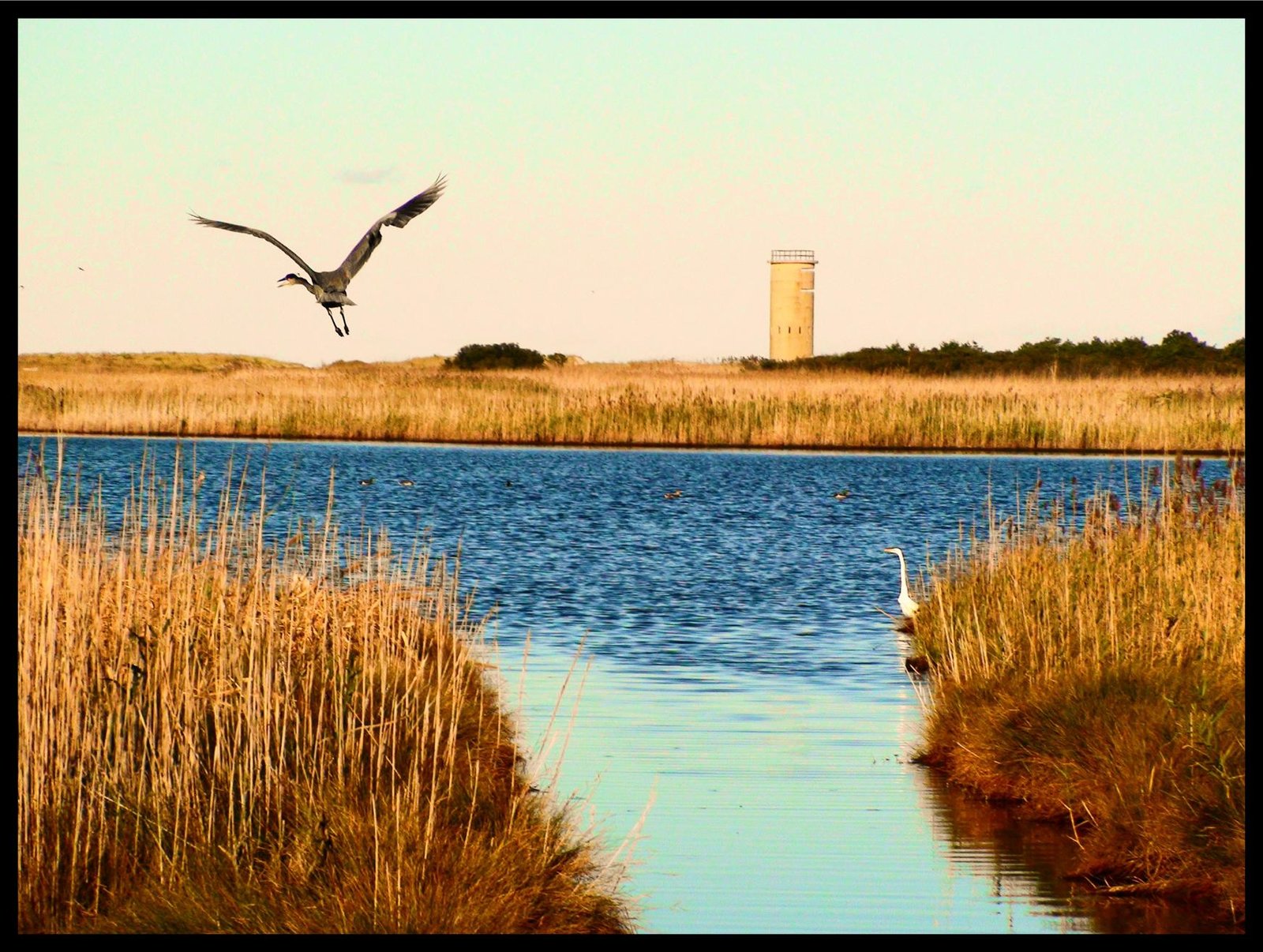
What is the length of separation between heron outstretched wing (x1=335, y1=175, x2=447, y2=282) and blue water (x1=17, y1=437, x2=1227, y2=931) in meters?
1.42

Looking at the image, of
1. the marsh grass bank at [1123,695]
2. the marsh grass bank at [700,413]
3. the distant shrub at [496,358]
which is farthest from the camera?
the distant shrub at [496,358]

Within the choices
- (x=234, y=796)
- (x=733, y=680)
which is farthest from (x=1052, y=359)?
(x=234, y=796)

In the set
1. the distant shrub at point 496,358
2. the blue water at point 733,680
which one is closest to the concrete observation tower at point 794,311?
the distant shrub at point 496,358

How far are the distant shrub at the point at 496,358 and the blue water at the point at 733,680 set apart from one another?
34.5 m

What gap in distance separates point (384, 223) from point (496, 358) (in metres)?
56.2

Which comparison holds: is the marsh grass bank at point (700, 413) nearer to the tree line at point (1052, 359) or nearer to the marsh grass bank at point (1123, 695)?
the tree line at point (1052, 359)

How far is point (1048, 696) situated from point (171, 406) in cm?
2951

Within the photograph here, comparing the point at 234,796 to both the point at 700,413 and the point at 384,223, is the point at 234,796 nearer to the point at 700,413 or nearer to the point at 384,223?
the point at 384,223

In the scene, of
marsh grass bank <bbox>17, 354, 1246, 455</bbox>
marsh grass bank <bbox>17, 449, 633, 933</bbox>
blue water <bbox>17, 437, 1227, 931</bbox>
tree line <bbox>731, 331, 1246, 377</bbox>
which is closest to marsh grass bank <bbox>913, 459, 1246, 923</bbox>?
blue water <bbox>17, 437, 1227, 931</bbox>

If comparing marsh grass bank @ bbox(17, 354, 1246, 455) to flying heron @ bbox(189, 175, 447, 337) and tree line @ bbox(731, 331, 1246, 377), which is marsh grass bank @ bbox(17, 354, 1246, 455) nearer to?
tree line @ bbox(731, 331, 1246, 377)

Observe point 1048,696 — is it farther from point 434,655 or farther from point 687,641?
point 687,641

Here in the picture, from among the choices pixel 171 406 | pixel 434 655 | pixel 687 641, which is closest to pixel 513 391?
pixel 171 406

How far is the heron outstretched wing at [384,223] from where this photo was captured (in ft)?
30.0

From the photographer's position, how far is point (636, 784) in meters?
7.84
